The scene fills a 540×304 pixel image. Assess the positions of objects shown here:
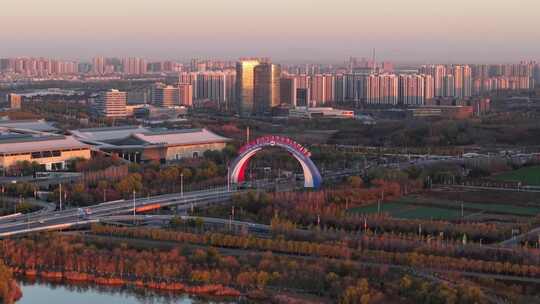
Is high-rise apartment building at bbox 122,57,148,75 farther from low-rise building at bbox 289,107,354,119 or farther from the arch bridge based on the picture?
the arch bridge

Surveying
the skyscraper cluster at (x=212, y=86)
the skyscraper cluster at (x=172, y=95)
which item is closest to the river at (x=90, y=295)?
the skyscraper cluster at (x=172, y=95)

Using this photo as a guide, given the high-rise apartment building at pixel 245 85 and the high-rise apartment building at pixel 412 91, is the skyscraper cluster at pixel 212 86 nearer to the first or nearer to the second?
the high-rise apartment building at pixel 245 85

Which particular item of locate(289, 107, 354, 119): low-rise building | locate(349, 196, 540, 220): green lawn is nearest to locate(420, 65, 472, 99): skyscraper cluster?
locate(289, 107, 354, 119): low-rise building

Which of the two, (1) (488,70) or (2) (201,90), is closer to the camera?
(2) (201,90)

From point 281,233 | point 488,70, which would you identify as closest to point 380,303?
point 281,233

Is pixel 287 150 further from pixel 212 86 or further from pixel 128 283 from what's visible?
pixel 212 86

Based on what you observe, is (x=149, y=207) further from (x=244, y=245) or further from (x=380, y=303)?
(x=380, y=303)

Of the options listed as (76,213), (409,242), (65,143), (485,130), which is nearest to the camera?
(409,242)
